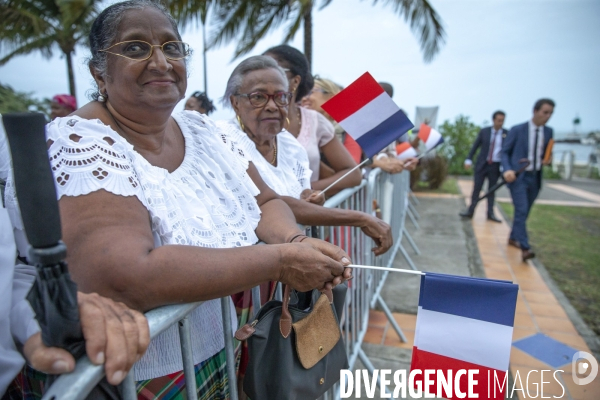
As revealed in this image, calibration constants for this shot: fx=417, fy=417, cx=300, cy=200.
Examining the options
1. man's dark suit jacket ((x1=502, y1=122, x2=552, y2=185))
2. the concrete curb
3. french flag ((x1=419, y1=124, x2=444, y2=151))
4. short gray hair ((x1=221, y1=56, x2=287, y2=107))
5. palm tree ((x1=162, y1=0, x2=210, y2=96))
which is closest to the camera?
short gray hair ((x1=221, y1=56, x2=287, y2=107))

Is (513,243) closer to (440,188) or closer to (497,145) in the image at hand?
(497,145)

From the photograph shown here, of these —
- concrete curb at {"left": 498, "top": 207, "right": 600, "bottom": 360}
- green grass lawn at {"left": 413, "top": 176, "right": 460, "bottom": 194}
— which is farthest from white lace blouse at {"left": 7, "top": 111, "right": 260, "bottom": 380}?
green grass lawn at {"left": 413, "top": 176, "right": 460, "bottom": 194}

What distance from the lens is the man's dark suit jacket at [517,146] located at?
567 centimetres

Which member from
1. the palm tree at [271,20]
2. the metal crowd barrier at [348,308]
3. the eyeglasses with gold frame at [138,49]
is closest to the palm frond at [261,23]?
the palm tree at [271,20]

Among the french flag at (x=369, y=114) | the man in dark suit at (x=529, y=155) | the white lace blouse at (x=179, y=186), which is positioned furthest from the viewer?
the man in dark suit at (x=529, y=155)

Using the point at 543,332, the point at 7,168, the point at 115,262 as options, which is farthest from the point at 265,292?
the point at 543,332

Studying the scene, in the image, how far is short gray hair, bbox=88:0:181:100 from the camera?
1.19 m

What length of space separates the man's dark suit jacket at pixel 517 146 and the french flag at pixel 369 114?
383 centimetres

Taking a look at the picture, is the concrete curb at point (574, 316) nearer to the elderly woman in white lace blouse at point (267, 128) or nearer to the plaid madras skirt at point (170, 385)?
the elderly woman in white lace blouse at point (267, 128)

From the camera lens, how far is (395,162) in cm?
376

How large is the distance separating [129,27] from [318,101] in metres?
2.46

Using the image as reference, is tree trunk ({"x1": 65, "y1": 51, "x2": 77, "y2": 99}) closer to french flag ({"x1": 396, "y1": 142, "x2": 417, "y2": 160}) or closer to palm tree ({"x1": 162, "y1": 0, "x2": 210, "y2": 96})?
palm tree ({"x1": 162, "y1": 0, "x2": 210, "y2": 96})

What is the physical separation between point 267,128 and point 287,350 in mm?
1186

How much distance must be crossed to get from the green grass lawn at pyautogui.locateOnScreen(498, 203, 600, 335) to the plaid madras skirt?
10.9 feet
